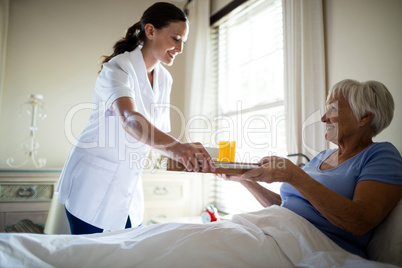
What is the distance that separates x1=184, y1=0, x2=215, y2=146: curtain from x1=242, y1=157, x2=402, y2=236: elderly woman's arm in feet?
6.60

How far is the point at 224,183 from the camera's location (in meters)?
3.05

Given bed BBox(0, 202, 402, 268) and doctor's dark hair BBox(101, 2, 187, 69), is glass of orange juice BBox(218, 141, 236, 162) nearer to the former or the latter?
bed BBox(0, 202, 402, 268)

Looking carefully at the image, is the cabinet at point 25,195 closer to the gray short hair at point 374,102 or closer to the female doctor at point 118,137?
the female doctor at point 118,137

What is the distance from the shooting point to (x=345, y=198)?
1029 millimetres

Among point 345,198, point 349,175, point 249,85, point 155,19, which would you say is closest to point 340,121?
point 349,175

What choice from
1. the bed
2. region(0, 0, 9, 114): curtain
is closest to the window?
the bed

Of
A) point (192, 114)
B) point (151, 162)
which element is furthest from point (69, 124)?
point (192, 114)

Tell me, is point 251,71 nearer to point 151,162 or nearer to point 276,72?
point 276,72

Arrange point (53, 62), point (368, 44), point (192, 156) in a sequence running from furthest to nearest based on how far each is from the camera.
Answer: point (53, 62) → point (368, 44) → point (192, 156)

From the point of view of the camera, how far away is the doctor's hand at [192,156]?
1.01 m

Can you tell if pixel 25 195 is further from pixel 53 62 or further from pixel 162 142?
pixel 162 142

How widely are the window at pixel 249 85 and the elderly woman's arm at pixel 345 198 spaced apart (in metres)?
1.27

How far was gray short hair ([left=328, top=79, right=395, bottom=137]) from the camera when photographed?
126 cm

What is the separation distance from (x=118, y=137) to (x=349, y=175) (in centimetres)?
105
